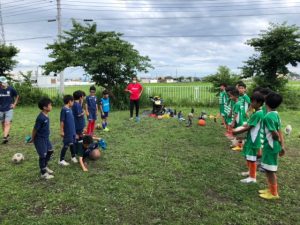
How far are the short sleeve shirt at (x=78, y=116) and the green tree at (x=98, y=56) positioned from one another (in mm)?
9458

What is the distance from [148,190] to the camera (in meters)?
5.21

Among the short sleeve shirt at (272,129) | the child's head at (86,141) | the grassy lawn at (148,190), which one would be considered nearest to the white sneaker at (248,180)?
the grassy lawn at (148,190)

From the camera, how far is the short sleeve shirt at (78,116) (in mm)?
7146

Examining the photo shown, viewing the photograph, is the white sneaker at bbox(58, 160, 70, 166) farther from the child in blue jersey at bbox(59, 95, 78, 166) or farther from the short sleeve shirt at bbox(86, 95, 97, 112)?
the short sleeve shirt at bbox(86, 95, 97, 112)

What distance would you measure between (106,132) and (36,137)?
A: 15.6 feet

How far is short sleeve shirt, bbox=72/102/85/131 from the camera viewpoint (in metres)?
7.15

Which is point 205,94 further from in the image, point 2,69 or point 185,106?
point 2,69

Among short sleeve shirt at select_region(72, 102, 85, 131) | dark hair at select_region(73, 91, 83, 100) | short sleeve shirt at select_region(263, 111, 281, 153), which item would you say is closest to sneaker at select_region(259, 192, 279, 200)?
short sleeve shirt at select_region(263, 111, 281, 153)

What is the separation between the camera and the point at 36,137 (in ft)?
18.7

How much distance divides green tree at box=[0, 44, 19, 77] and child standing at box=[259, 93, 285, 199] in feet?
64.1

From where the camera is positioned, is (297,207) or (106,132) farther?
(106,132)

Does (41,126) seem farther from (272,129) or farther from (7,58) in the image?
(7,58)

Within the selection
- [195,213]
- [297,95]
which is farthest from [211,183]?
[297,95]

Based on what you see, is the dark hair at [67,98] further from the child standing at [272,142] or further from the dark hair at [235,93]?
the dark hair at [235,93]
